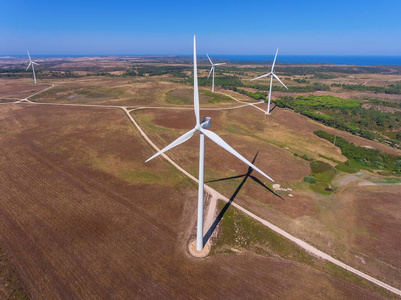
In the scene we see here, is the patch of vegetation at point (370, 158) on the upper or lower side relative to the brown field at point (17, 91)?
lower

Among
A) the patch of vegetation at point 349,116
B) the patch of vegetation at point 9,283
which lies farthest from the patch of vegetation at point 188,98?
the patch of vegetation at point 9,283

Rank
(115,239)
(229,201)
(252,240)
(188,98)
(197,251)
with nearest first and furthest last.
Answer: (197,251) → (115,239) → (252,240) → (229,201) → (188,98)

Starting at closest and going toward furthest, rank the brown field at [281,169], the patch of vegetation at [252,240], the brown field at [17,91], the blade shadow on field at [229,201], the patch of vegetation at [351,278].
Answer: the patch of vegetation at [351,278] < the patch of vegetation at [252,240] < the brown field at [281,169] < the blade shadow on field at [229,201] < the brown field at [17,91]

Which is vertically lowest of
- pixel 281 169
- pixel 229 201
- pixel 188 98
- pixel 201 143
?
pixel 229 201

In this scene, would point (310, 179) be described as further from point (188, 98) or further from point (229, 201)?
point (188, 98)

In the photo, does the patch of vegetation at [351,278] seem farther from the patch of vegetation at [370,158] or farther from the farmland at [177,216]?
the patch of vegetation at [370,158]

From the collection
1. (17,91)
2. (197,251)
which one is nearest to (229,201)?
(197,251)

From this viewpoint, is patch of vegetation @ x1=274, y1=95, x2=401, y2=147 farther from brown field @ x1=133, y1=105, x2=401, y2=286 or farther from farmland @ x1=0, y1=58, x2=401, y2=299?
farmland @ x1=0, y1=58, x2=401, y2=299

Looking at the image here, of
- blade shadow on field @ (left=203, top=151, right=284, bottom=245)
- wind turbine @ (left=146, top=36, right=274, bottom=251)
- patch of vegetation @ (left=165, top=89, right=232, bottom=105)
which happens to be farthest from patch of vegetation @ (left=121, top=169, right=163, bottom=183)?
patch of vegetation @ (left=165, top=89, right=232, bottom=105)
